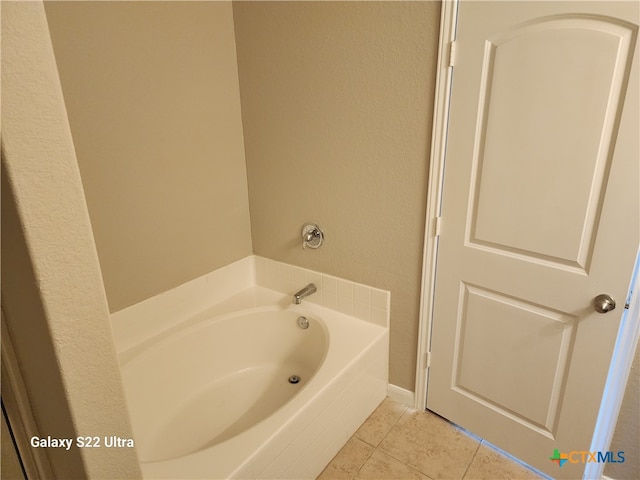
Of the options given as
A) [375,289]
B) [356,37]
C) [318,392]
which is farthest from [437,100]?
[318,392]

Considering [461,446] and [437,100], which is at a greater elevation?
[437,100]

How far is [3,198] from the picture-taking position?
0.53 meters

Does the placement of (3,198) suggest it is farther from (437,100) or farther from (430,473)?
(430,473)

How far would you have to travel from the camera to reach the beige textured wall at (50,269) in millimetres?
519

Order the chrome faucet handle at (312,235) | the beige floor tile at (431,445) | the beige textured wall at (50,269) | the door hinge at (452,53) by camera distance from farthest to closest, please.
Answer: the chrome faucet handle at (312,235), the beige floor tile at (431,445), the door hinge at (452,53), the beige textured wall at (50,269)

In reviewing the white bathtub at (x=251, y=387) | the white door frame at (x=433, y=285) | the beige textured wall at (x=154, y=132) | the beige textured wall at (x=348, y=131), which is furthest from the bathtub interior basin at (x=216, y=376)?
the white door frame at (x=433, y=285)

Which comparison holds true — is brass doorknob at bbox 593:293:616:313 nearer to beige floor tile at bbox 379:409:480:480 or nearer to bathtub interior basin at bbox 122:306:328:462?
beige floor tile at bbox 379:409:480:480

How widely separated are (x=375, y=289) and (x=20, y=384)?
1564mm

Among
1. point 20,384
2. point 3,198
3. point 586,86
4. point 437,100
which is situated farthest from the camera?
point 437,100

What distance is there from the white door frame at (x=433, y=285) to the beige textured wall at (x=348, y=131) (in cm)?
4

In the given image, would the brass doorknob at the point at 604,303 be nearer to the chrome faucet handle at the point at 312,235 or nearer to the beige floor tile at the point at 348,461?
the beige floor tile at the point at 348,461

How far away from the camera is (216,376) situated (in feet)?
6.95

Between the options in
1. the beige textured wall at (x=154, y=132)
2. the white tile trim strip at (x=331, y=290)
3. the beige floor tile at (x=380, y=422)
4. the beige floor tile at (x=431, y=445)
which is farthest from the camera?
the white tile trim strip at (x=331, y=290)

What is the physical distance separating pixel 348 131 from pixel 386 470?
154 centimetres
